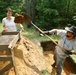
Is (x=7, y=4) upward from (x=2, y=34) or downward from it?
downward

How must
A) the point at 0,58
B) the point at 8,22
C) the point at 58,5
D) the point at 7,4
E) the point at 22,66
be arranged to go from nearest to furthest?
the point at 0,58 < the point at 22,66 < the point at 8,22 < the point at 58,5 < the point at 7,4

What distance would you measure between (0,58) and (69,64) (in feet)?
17.5

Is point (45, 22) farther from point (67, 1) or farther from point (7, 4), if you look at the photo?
point (7, 4)

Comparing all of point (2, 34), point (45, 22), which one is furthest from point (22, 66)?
point (45, 22)

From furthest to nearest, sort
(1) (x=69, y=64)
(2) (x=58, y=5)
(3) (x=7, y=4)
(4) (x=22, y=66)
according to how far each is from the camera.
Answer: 1. (3) (x=7, y=4)
2. (2) (x=58, y=5)
3. (1) (x=69, y=64)
4. (4) (x=22, y=66)

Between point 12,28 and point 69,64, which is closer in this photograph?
point 12,28

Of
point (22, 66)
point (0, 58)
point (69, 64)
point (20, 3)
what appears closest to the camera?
point (0, 58)

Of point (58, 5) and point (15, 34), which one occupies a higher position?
point (15, 34)

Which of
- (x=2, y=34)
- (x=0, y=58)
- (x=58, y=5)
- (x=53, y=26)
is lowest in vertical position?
(x=53, y=26)

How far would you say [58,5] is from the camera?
16.2 m

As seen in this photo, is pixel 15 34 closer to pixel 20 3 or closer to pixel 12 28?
pixel 12 28

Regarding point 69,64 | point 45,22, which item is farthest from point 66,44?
point 45,22

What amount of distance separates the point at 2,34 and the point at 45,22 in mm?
8708

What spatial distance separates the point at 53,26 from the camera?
1669 centimetres
